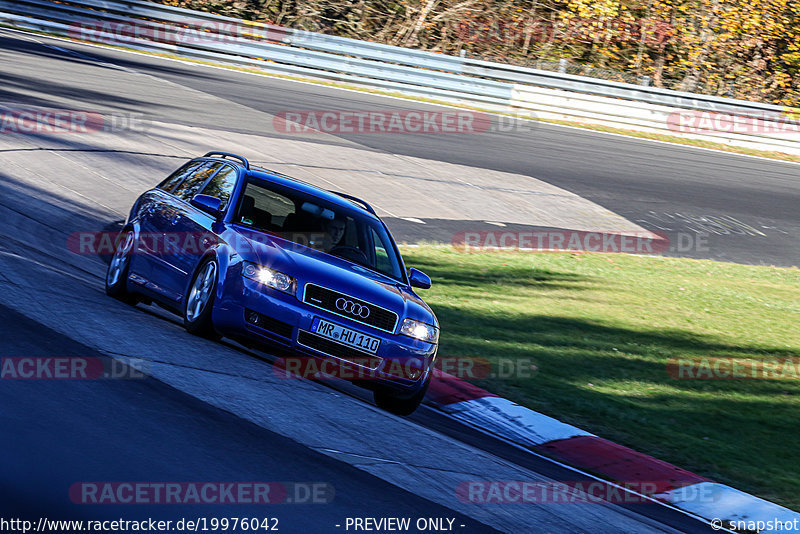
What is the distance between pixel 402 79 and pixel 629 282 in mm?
15178

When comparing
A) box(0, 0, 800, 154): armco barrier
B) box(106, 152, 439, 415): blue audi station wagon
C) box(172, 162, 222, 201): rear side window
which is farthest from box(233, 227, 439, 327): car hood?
box(0, 0, 800, 154): armco barrier

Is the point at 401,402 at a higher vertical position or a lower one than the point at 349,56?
lower

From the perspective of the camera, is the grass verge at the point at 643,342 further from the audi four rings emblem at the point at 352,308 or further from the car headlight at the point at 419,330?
the audi four rings emblem at the point at 352,308

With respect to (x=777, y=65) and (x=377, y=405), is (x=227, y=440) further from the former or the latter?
(x=777, y=65)

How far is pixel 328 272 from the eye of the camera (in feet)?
25.0

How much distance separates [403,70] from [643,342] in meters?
18.5

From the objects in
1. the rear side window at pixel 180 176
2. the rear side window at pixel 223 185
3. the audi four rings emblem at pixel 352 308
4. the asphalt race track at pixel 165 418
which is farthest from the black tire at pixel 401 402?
the rear side window at pixel 180 176

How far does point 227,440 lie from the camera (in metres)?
5.58

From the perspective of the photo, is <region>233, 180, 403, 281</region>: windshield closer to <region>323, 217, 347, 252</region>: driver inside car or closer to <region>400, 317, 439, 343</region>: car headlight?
<region>323, 217, 347, 252</region>: driver inside car

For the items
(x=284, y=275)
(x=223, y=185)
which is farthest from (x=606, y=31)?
(x=284, y=275)

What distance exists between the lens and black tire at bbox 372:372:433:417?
7.74 metres

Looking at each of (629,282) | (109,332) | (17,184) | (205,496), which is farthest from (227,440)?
(629,282)

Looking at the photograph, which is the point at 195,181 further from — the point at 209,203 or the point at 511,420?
the point at 511,420

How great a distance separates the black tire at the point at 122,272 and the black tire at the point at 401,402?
8.87 feet
